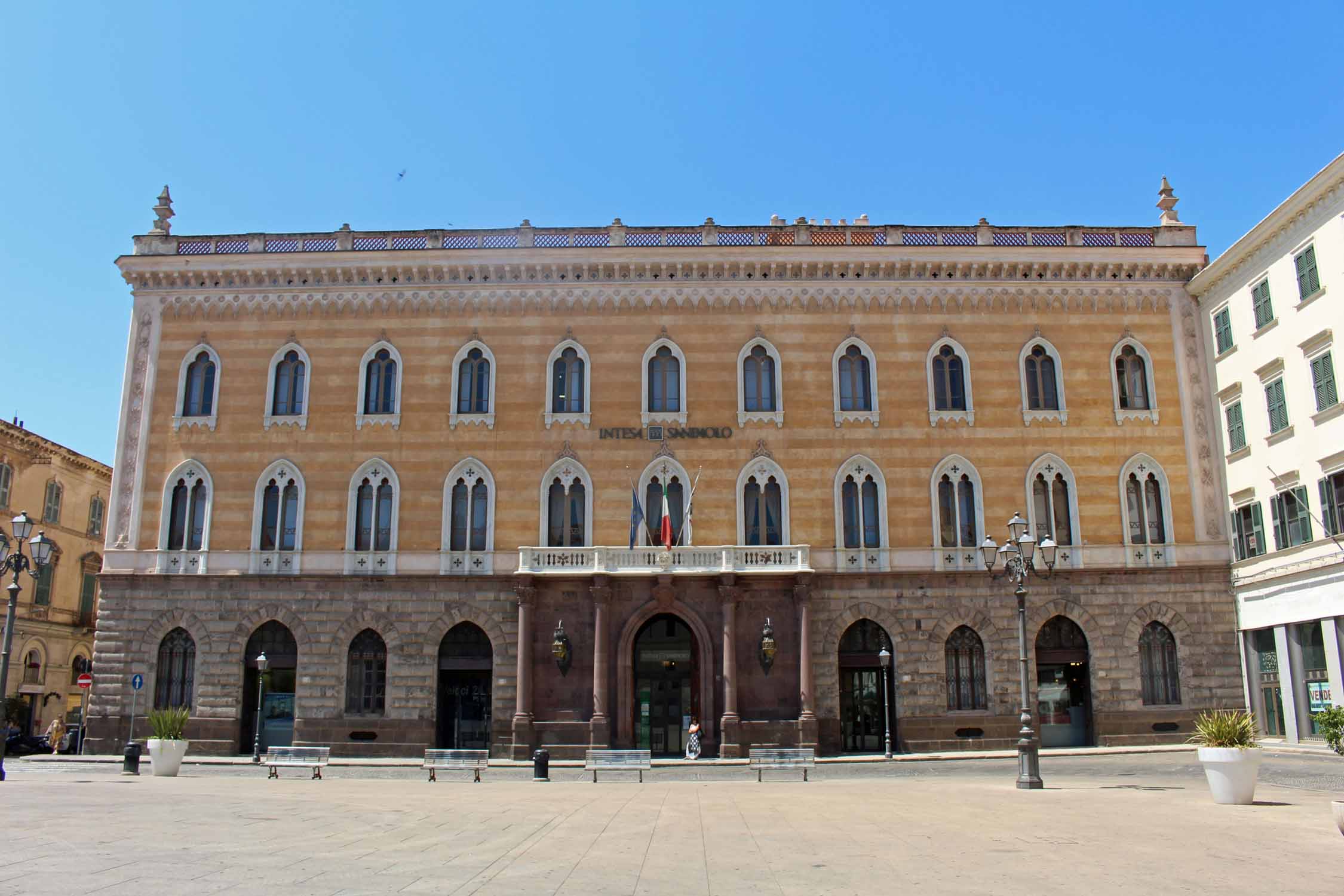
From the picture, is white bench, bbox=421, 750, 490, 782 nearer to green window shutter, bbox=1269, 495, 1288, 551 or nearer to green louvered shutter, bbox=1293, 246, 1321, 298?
green window shutter, bbox=1269, 495, 1288, 551

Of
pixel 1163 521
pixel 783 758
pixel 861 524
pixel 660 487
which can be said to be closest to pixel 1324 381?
pixel 1163 521

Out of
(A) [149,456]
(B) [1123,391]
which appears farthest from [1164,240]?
(A) [149,456]

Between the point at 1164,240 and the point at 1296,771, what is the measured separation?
2049 cm

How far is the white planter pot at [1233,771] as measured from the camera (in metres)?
19.5

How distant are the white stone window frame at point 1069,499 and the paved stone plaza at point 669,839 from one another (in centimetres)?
1241

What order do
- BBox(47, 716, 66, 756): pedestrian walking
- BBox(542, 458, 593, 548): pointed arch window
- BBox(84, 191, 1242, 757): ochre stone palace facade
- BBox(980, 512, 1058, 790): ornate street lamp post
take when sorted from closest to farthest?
BBox(980, 512, 1058, 790): ornate street lamp post → BBox(84, 191, 1242, 757): ochre stone palace facade → BBox(542, 458, 593, 548): pointed arch window → BBox(47, 716, 66, 756): pedestrian walking

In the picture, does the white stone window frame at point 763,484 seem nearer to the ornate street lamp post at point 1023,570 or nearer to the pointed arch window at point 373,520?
the ornate street lamp post at point 1023,570

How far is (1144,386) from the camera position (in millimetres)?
39250

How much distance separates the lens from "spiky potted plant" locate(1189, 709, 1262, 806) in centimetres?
1956

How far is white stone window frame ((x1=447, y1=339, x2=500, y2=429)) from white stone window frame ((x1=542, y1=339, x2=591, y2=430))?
1878mm

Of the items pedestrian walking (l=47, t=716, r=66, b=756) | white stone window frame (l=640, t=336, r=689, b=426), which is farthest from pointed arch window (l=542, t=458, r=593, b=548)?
pedestrian walking (l=47, t=716, r=66, b=756)

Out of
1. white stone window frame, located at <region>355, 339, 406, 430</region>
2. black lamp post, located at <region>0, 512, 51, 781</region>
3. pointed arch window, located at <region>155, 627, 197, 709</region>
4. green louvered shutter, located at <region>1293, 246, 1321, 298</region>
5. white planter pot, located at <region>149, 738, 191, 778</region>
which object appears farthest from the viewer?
white stone window frame, located at <region>355, 339, 406, 430</region>

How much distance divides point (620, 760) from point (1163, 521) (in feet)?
69.2

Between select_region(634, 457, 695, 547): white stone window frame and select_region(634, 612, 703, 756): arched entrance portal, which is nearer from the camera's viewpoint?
select_region(634, 612, 703, 756): arched entrance portal
